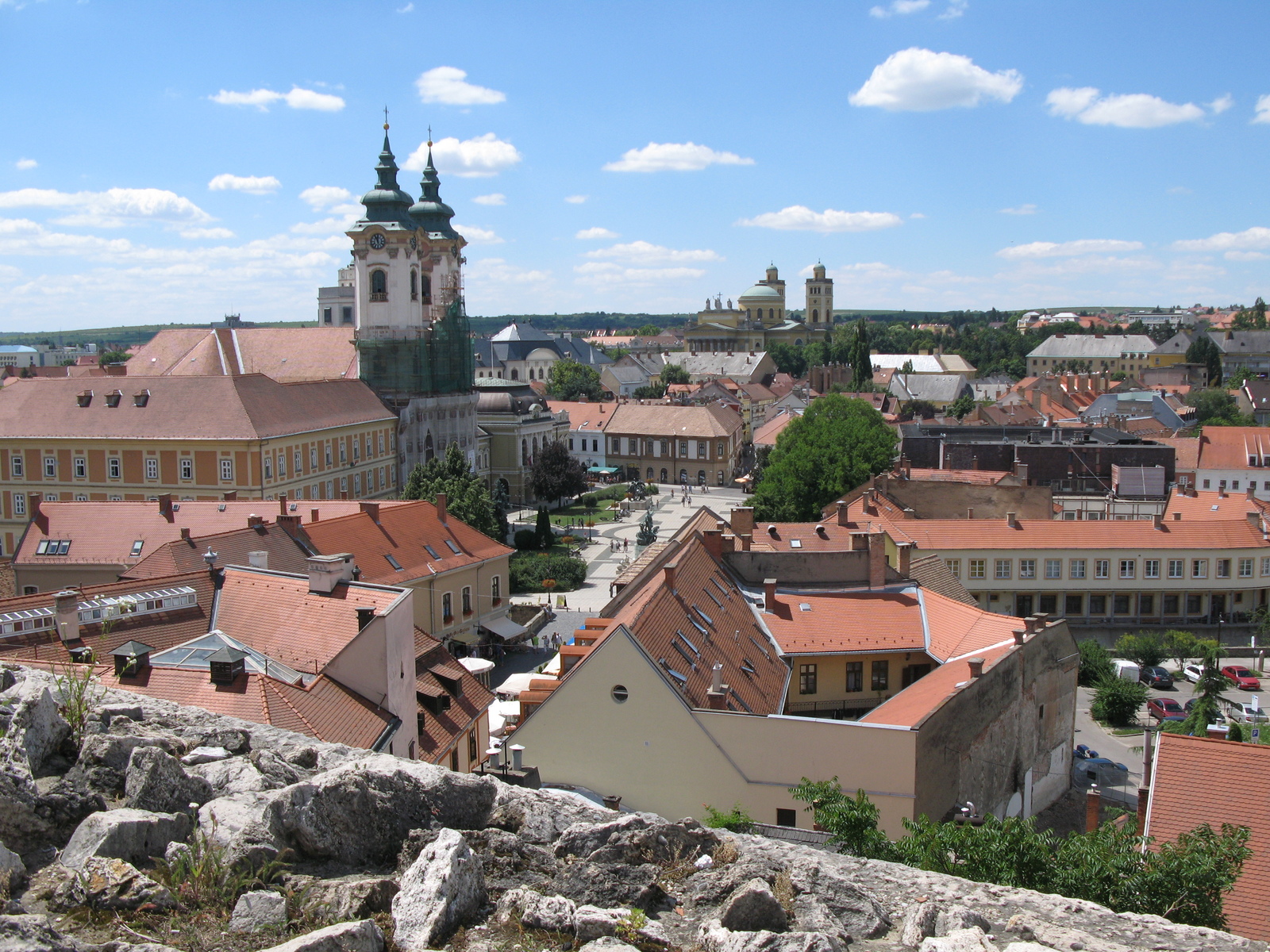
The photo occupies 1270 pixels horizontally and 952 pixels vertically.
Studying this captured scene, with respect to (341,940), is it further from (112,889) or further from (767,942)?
(767,942)

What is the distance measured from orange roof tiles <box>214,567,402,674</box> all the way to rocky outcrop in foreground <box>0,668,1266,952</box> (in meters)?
10.2

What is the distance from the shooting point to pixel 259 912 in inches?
237

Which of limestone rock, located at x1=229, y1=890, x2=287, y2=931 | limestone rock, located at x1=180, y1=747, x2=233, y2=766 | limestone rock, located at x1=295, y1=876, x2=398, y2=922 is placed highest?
limestone rock, located at x1=180, y1=747, x2=233, y2=766

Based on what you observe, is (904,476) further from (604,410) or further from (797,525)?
(604,410)

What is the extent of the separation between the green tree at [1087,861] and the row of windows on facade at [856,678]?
13535 mm

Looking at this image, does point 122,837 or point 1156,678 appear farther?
point 1156,678

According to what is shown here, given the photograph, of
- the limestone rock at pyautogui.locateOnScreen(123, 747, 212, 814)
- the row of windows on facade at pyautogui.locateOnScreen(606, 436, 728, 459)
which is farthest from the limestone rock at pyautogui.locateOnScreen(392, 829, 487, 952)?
the row of windows on facade at pyautogui.locateOnScreen(606, 436, 728, 459)

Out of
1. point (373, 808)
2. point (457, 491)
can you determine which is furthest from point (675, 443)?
point (373, 808)

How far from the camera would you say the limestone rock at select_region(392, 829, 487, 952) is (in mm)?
6086

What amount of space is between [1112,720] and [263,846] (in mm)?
34551

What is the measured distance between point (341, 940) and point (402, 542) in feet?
98.3

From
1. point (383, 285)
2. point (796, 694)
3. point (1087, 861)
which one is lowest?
point (796, 694)

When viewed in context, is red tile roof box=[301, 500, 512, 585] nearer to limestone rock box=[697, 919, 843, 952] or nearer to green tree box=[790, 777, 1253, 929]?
green tree box=[790, 777, 1253, 929]

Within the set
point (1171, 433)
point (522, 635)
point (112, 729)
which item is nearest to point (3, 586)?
point (522, 635)
